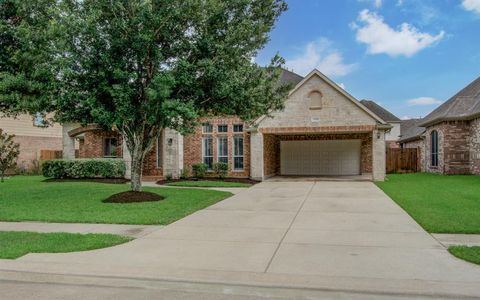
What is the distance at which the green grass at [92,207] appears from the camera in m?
9.12

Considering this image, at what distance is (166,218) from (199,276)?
421 cm

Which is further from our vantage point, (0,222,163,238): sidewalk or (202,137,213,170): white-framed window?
(202,137,213,170): white-framed window

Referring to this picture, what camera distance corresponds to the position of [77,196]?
13.1 metres

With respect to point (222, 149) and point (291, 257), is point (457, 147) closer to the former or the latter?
point (222, 149)

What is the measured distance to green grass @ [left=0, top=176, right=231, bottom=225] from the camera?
29.9 feet

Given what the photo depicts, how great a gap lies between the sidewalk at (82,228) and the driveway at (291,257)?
390 millimetres

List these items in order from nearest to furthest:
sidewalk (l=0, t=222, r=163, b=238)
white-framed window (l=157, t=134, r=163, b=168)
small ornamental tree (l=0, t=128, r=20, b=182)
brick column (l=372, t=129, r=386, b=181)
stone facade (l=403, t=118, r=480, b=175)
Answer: sidewalk (l=0, t=222, r=163, b=238)
small ornamental tree (l=0, t=128, r=20, b=182)
brick column (l=372, t=129, r=386, b=181)
white-framed window (l=157, t=134, r=163, b=168)
stone facade (l=403, t=118, r=480, b=175)

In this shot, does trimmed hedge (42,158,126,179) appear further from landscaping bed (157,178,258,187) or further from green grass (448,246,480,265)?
green grass (448,246,480,265)

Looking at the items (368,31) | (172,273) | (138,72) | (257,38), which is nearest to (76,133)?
(138,72)

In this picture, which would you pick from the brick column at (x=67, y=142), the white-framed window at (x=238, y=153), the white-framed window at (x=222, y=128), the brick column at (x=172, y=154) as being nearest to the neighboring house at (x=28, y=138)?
the brick column at (x=67, y=142)

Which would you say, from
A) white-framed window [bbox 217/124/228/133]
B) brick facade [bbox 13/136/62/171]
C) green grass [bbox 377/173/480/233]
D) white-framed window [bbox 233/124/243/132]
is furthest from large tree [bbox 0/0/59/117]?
brick facade [bbox 13/136/62/171]

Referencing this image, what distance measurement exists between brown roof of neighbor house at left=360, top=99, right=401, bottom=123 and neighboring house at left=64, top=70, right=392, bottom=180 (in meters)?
16.7

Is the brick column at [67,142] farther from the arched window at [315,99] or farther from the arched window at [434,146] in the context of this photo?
the arched window at [434,146]

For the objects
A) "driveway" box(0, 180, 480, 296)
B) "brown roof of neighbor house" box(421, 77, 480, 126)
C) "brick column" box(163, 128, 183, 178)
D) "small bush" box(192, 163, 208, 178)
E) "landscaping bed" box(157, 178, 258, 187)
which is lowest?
"driveway" box(0, 180, 480, 296)
